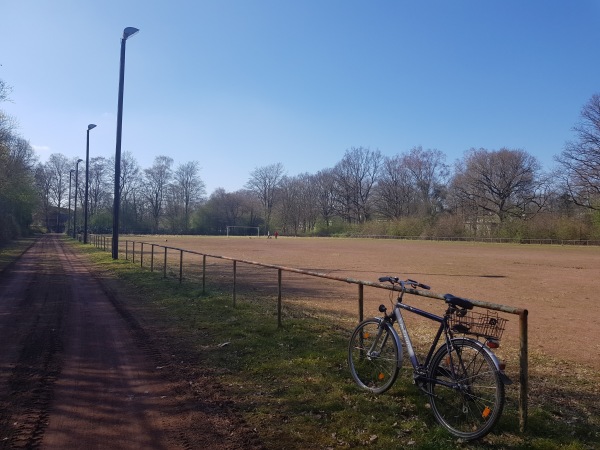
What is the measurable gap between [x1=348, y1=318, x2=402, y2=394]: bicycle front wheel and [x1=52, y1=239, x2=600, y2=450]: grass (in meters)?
0.15

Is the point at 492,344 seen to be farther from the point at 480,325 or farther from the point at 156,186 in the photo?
the point at 156,186

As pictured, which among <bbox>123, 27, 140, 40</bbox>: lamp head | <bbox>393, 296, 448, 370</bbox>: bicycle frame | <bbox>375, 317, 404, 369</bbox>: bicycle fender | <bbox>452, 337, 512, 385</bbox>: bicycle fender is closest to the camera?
<bbox>452, 337, 512, 385</bbox>: bicycle fender

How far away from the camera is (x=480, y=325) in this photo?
4078 mm

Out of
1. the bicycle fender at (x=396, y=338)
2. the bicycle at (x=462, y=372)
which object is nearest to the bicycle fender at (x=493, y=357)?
the bicycle at (x=462, y=372)

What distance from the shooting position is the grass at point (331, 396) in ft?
13.1

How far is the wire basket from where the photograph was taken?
12.9 feet

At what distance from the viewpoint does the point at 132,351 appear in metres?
6.93

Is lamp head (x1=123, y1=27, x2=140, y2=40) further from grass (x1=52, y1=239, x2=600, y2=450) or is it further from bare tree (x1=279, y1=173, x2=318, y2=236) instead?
bare tree (x1=279, y1=173, x2=318, y2=236)

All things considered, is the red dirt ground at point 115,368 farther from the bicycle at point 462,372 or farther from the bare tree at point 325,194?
the bare tree at point 325,194

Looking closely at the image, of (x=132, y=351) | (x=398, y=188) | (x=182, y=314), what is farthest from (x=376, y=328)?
(x=398, y=188)

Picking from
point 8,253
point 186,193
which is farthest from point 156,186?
point 8,253

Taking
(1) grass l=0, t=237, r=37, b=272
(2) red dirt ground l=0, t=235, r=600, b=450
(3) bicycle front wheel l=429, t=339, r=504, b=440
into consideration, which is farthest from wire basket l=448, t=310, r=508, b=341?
(1) grass l=0, t=237, r=37, b=272

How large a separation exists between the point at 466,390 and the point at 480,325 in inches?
20.3

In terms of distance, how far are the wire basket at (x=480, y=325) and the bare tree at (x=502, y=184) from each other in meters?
75.5
